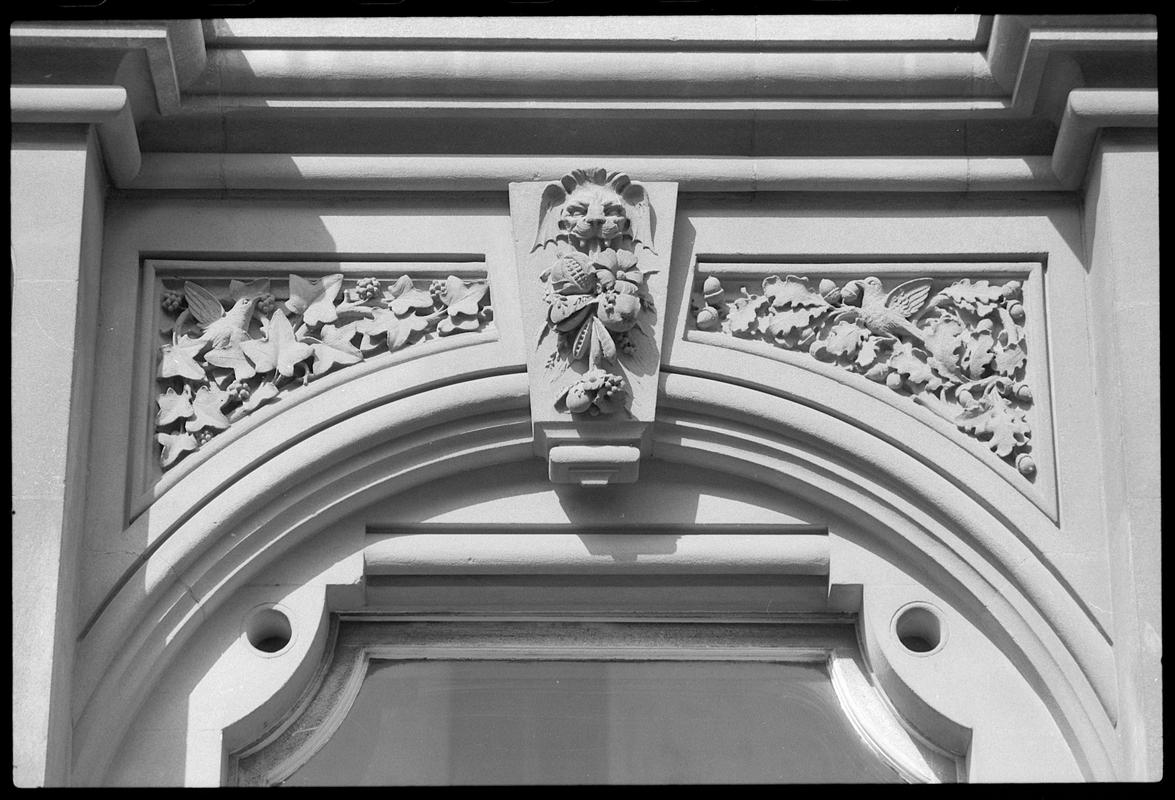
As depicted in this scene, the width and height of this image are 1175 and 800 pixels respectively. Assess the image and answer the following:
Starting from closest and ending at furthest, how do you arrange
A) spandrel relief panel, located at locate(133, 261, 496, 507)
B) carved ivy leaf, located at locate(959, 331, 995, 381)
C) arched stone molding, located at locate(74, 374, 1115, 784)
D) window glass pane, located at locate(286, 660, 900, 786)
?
arched stone molding, located at locate(74, 374, 1115, 784), window glass pane, located at locate(286, 660, 900, 786), spandrel relief panel, located at locate(133, 261, 496, 507), carved ivy leaf, located at locate(959, 331, 995, 381)

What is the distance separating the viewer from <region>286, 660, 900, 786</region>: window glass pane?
7.68 metres

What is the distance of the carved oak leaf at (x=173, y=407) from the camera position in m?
7.89

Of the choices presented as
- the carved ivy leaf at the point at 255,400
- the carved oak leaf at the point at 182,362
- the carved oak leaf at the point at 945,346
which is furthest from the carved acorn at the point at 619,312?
the carved oak leaf at the point at 182,362

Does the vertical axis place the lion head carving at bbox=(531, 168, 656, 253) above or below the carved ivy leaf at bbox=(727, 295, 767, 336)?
above

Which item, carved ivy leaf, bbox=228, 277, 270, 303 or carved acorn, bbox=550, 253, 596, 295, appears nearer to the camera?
carved acorn, bbox=550, 253, 596, 295

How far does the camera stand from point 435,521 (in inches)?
313

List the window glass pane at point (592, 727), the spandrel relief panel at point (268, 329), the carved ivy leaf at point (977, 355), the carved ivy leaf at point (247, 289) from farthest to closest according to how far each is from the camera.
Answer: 1. the carved ivy leaf at point (247, 289)
2. the carved ivy leaf at point (977, 355)
3. the spandrel relief panel at point (268, 329)
4. the window glass pane at point (592, 727)

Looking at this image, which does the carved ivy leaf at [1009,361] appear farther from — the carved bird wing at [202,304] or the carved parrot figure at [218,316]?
the carved bird wing at [202,304]

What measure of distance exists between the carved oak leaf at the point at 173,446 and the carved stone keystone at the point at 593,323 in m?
1.06

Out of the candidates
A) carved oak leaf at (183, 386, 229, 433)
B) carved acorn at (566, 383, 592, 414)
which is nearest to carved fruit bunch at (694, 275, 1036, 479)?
carved acorn at (566, 383, 592, 414)

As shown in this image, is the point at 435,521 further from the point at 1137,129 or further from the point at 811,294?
the point at 1137,129

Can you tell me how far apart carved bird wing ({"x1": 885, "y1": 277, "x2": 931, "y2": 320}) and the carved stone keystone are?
2.38 feet

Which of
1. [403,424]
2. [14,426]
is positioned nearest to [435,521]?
[403,424]

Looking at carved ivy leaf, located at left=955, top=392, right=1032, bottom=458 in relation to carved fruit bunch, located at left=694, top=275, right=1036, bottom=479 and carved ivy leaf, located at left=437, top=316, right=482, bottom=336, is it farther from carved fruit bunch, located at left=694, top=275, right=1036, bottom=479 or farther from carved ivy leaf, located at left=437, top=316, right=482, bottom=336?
carved ivy leaf, located at left=437, top=316, right=482, bottom=336
